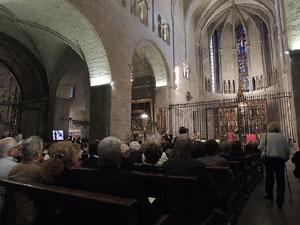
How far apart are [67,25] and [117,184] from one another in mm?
8758

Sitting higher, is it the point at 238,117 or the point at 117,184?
the point at 238,117

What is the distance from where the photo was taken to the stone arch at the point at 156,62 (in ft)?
40.5

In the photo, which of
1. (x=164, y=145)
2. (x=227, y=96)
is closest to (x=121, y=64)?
(x=164, y=145)

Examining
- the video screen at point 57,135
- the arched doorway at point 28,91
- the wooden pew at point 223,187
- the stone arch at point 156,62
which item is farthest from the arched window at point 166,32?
the wooden pew at point 223,187

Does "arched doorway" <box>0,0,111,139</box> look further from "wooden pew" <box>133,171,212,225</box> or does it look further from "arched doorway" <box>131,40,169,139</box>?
"wooden pew" <box>133,171,212,225</box>

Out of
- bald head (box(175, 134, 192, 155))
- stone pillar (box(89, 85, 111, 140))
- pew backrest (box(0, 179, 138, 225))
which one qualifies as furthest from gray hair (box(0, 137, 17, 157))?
stone pillar (box(89, 85, 111, 140))

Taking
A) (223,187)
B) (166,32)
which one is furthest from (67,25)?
(223,187)

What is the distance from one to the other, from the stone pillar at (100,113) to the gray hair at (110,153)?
22.8ft

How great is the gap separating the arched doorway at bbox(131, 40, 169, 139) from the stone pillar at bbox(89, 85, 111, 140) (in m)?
3.67

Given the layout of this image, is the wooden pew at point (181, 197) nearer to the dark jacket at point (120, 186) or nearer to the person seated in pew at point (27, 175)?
the dark jacket at point (120, 186)

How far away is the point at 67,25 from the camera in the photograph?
8.62m

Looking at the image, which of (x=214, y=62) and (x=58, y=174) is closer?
(x=58, y=174)

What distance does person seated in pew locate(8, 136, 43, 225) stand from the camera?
183 centimetres

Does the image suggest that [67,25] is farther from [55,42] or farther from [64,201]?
[64,201]
